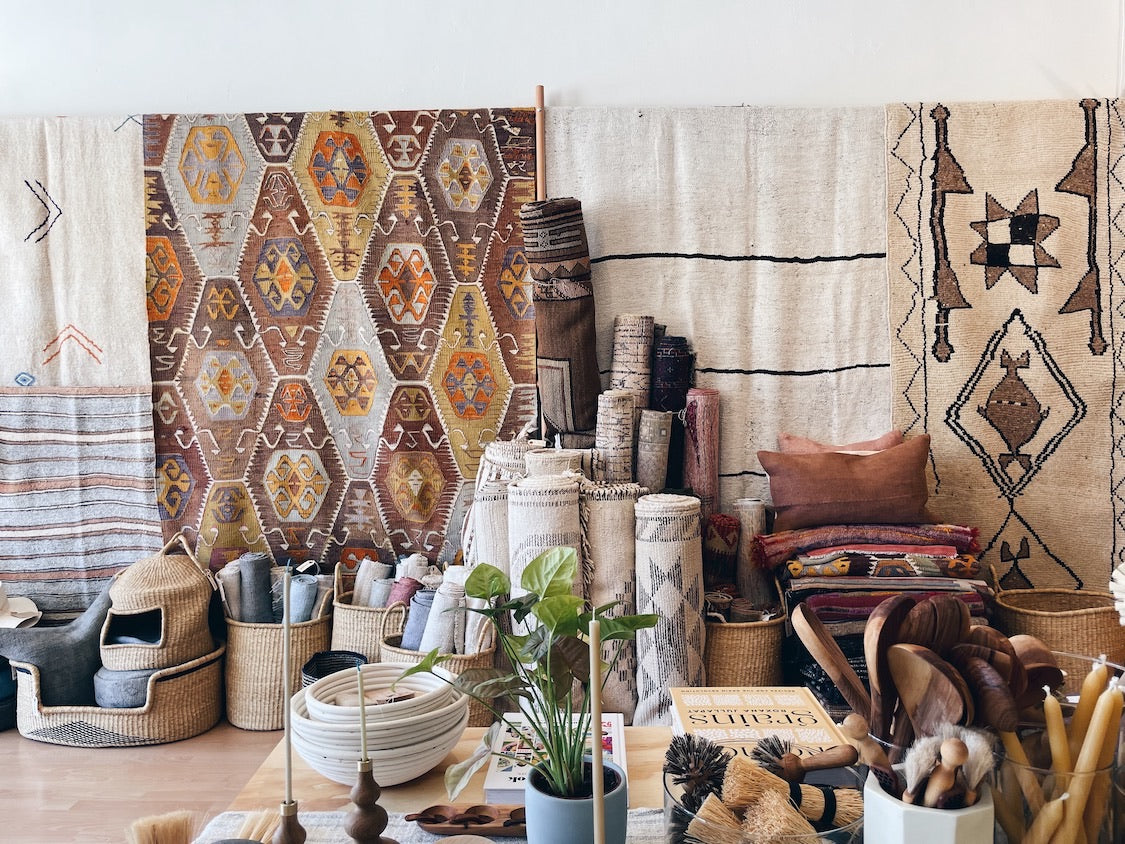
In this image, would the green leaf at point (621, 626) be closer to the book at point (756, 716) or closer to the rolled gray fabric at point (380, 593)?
the book at point (756, 716)

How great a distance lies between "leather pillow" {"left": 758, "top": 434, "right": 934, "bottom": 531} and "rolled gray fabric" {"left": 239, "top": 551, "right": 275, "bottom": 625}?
5.96ft

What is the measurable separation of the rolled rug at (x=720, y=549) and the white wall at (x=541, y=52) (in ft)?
5.04

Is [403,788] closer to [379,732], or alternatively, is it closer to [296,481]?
[379,732]

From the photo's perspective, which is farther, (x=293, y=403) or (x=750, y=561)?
(x=293, y=403)

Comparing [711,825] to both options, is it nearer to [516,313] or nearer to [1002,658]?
[1002,658]

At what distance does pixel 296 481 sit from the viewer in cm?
343

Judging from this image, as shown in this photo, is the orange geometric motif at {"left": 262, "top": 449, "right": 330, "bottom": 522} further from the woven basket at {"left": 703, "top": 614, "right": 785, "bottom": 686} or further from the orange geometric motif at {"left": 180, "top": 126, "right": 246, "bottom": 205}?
the woven basket at {"left": 703, "top": 614, "right": 785, "bottom": 686}

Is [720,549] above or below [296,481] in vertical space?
below

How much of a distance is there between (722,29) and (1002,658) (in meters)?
2.95

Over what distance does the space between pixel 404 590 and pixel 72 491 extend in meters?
1.41

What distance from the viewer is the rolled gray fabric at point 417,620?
2.90 m

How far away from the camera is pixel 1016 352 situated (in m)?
3.24

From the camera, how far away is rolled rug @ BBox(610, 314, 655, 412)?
3219 mm

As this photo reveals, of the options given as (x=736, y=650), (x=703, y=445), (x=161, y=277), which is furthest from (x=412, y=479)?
(x=736, y=650)
